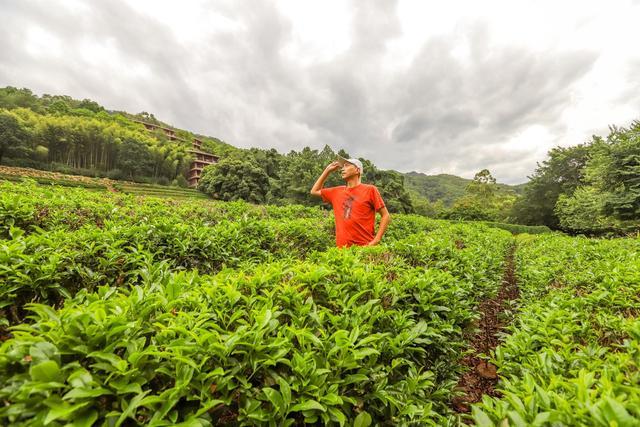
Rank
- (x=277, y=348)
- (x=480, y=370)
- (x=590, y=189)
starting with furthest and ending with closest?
(x=590, y=189)
(x=480, y=370)
(x=277, y=348)

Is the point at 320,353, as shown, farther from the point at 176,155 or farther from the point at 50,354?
the point at 176,155

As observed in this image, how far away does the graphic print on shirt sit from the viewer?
4.35 m

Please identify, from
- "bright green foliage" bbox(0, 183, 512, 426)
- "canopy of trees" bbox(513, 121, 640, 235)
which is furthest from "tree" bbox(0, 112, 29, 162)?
"canopy of trees" bbox(513, 121, 640, 235)

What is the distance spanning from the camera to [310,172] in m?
37.9

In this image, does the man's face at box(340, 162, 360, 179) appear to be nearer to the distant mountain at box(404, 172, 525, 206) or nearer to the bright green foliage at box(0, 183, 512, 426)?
the bright green foliage at box(0, 183, 512, 426)

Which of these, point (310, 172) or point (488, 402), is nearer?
point (488, 402)

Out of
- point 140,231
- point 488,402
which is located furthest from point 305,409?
point 140,231

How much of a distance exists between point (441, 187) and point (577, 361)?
531ft

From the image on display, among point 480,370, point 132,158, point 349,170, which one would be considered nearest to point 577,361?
point 480,370

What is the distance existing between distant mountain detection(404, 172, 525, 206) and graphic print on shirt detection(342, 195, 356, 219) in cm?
12100

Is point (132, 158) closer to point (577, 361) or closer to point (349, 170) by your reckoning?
point (349, 170)

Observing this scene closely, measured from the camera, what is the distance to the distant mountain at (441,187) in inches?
5143

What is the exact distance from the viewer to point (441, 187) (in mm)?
149750

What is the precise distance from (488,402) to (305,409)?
0.88m
